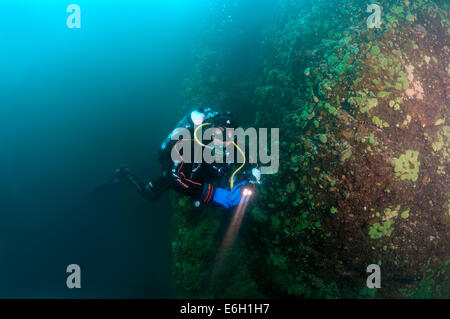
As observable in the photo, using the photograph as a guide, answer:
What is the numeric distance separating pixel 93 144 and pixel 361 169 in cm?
947

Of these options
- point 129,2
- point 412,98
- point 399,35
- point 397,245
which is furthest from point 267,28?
point 129,2

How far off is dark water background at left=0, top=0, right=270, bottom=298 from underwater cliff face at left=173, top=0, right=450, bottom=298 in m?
3.11

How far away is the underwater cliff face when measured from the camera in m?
3.60

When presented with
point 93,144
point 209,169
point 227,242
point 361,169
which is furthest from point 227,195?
point 93,144

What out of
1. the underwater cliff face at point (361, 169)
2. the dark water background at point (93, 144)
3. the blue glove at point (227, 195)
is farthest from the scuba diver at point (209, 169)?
the dark water background at point (93, 144)

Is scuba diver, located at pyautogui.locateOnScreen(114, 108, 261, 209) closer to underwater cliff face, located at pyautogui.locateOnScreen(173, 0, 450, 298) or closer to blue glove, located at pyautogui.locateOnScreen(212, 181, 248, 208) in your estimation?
blue glove, located at pyautogui.locateOnScreen(212, 181, 248, 208)

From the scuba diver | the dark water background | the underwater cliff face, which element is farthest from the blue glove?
the dark water background

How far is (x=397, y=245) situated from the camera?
364 centimetres

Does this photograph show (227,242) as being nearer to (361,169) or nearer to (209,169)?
(209,169)

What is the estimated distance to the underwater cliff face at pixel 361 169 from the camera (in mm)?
3602

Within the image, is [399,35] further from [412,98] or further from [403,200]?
[403,200]

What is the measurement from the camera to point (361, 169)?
3.55 meters

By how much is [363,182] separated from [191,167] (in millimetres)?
3100

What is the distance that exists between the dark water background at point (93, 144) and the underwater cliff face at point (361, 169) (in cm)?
311
